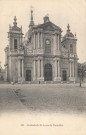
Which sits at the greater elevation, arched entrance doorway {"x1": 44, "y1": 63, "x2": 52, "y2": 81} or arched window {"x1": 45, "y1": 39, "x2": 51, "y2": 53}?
arched window {"x1": 45, "y1": 39, "x2": 51, "y2": 53}

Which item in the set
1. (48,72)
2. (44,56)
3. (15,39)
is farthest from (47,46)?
(15,39)

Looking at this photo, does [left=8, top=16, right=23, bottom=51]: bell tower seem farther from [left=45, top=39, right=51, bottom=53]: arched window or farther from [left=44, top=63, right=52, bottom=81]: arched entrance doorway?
[left=44, top=63, right=52, bottom=81]: arched entrance doorway

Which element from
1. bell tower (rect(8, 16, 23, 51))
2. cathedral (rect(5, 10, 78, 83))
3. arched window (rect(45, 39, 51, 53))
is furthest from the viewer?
arched window (rect(45, 39, 51, 53))

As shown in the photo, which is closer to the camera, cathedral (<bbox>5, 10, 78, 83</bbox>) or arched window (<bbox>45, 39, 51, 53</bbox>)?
cathedral (<bbox>5, 10, 78, 83</bbox>)

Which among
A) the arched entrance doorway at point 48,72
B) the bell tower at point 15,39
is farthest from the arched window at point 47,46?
the bell tower at point 15,39

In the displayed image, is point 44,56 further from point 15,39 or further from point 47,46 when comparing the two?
point 15,39

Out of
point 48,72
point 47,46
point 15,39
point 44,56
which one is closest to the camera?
point 15,39

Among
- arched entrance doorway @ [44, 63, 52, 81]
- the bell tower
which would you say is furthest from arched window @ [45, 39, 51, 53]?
the bell tower

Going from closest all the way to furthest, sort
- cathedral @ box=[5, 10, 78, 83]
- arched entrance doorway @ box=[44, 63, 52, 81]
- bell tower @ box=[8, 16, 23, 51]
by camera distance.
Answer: cathedral @ box=[5, 10, 78, 83]
bell tower @ box=[8, 16, 23, 51]
arched entrance doorway @ box=[44, 63, 52, 81]

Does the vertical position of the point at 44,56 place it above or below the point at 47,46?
below

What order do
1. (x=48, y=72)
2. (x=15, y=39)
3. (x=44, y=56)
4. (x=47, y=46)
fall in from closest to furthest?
(x=15, y=39) < (x=44, y=56) < (x=48, y=72) < (x=47, y=46)

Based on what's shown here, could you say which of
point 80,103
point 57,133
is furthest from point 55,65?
point 57,133

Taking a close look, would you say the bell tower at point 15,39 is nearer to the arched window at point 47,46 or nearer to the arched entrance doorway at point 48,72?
the arched window at point 47,46
